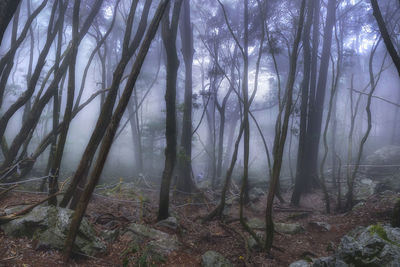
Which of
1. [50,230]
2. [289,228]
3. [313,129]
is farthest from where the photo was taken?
[313,129]

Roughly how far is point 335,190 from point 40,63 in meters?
11.5

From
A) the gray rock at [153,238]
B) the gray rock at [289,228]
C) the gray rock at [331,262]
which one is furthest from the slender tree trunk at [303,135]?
the gray rock at [331,262]

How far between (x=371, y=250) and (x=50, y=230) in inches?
178

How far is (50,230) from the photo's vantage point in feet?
12.2

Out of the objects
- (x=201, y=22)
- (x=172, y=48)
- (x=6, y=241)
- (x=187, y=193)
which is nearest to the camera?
(x=6, y=241)

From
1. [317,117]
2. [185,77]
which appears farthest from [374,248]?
[185,77]

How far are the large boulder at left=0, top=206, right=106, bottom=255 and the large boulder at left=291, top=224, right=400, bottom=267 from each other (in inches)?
142

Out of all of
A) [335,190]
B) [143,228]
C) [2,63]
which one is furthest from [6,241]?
[335,190]

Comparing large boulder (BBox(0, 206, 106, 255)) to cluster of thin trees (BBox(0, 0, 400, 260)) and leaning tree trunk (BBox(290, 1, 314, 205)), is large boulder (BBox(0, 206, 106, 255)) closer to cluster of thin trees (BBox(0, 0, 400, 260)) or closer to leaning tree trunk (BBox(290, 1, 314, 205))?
cluster of thin trees (BBox(0, 0, 400, 260))

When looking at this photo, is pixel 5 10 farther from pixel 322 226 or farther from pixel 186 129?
pixel 322 226

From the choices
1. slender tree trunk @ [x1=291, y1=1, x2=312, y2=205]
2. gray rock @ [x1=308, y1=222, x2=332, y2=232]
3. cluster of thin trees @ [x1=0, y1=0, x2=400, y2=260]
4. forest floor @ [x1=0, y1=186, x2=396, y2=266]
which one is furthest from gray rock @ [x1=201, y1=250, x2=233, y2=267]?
slender tree trunk @ [x1=291, y1=1, x2=312, y2=205]

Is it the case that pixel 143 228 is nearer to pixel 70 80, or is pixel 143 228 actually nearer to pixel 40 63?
pixel 70 80

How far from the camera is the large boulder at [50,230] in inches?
142

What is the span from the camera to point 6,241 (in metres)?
3.45
